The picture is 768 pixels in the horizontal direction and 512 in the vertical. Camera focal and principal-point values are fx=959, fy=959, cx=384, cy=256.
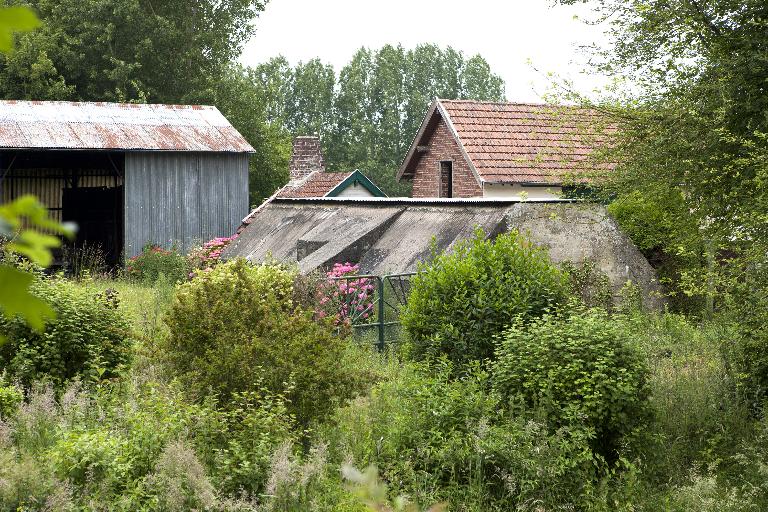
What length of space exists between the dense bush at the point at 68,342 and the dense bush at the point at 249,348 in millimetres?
1032

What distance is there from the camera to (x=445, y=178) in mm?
32188

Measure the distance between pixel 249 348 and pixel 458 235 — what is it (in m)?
8.55

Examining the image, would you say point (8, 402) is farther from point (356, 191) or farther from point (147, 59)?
point (147, 59)

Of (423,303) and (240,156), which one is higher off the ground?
(240,156)

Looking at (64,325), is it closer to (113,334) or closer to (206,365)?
(113,334)

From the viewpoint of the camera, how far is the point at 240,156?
27.8m

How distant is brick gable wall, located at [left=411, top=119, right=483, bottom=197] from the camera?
96.9ft

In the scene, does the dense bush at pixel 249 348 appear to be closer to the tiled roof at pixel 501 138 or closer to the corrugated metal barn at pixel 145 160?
the corrugated metal barn at pixel 145 160

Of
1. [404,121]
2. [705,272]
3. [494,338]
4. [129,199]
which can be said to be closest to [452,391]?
[494,338]

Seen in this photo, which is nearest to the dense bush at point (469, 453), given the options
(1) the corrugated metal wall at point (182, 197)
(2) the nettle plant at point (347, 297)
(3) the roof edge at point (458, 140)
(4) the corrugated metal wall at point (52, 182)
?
(2) the nettle plant at point (347, 297)

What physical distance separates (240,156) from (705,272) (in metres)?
19.6

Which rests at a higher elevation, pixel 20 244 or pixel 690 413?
pixel 20 244

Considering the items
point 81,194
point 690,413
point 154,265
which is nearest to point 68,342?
point 690,413

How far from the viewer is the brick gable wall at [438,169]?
29531 millimetres
